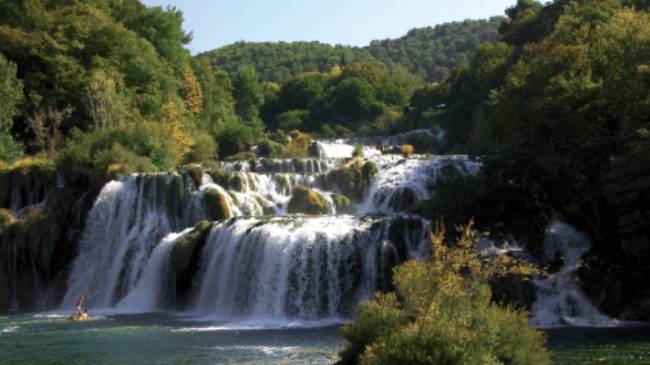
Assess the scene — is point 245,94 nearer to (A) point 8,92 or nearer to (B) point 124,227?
(A) point 8,92

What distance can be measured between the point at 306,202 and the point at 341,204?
1766mm

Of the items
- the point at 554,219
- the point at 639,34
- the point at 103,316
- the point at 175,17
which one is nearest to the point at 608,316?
the point at 554,219

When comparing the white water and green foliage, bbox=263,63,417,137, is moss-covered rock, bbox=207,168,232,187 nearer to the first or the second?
the white water

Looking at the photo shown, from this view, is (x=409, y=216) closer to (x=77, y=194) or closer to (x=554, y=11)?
(x=77, y=194)

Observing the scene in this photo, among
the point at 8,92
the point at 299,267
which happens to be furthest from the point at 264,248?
the point at 8,92

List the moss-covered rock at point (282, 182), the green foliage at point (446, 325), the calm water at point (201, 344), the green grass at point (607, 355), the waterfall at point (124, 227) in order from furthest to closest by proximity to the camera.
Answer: the moss-covered rock at point (282, 182)
the waterfall at point (124, 227)
the calm water at point (201, 344)
the green grass at point (607, 355)
the green foliage at point (446, 325)

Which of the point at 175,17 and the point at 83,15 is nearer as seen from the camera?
the point at 83,15

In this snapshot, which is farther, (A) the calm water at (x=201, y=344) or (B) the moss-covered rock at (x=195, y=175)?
(B) the moss-covered rock at (x=195, y=175)

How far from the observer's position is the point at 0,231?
36094 millimetres

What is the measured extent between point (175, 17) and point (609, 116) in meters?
46.1

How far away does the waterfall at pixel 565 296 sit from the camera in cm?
2586

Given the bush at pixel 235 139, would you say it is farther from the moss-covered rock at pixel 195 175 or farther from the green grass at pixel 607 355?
the green grass at pixel 607 355

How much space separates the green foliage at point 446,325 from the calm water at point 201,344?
4004 millimetres

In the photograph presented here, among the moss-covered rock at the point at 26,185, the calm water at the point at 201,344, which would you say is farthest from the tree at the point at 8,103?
the calm water at the point at 201,344
